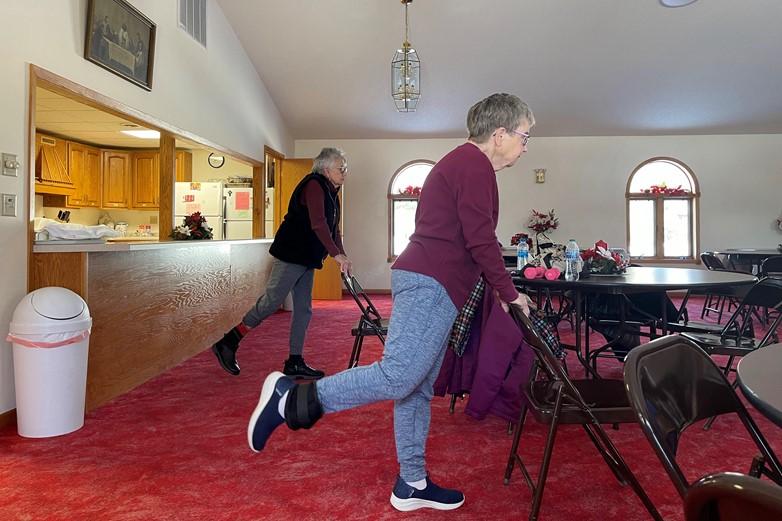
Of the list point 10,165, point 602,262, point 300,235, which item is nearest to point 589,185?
point 602,262

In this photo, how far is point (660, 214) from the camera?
363 inches

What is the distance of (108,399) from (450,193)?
2622 mm

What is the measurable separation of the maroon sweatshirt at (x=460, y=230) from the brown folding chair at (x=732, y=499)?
1155 mm

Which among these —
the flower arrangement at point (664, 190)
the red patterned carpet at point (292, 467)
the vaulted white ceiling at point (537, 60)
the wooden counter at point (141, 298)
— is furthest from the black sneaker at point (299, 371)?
the flower arrangement at point (664, 190)

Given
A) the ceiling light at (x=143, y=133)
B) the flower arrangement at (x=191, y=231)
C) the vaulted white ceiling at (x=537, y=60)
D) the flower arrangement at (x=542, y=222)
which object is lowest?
the flower arrangement at (x=191, y=231)

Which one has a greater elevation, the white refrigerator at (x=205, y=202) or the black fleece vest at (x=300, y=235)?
the white refrigerator at (x=205, y=202)

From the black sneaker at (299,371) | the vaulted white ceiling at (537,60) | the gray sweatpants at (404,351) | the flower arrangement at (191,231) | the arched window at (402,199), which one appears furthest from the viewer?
the arched window at (402,199)

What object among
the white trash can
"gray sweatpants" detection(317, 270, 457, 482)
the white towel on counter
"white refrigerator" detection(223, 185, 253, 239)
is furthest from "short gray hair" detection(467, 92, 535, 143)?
"white refrigerator" detection(223, 185, 253, 239)

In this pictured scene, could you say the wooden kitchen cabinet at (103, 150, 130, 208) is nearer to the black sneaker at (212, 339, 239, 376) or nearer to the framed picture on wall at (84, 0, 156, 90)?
the framed picture on wall at (84, 0, 156, 90)

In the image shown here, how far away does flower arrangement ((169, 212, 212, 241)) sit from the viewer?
4820 mm

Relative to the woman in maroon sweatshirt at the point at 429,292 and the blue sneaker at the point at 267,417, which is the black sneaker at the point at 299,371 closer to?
the woman in maroon sweatshirt at the point at 429,292

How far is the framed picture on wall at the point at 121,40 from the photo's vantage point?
3441mm

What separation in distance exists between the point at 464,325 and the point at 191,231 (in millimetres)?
3181

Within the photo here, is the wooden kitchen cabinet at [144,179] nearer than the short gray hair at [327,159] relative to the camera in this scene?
No
